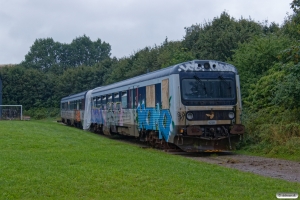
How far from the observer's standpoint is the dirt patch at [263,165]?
11.7 metres

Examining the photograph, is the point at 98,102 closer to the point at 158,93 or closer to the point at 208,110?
the point at 158,93

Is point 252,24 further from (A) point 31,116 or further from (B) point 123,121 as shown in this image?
(A) point 31,116

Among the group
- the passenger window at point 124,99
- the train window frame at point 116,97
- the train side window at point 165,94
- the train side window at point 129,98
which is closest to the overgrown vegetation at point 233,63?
the train side window at point 165,94

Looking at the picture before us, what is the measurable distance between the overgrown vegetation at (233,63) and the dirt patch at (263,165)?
1.27 m

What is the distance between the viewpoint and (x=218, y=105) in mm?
16734

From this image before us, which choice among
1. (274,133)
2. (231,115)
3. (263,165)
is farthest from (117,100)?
(263,165)

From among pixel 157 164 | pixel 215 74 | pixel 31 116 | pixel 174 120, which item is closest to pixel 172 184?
pixel 157 164

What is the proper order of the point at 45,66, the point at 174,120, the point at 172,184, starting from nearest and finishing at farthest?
the point at 172,184 < the point at 174,120 < the point at 45,66

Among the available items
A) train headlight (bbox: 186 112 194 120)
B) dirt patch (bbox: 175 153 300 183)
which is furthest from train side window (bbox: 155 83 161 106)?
dirt patch (bbox: 175 153 300 183)

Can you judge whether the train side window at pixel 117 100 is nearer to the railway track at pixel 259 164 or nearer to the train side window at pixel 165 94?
the train side window at pixel 165 94

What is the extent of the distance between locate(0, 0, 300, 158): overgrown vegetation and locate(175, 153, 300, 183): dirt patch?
1266mm

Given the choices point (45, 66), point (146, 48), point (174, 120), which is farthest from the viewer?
point (45, 66)

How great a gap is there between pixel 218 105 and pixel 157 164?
15.9 ft

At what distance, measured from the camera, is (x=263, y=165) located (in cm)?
1352
